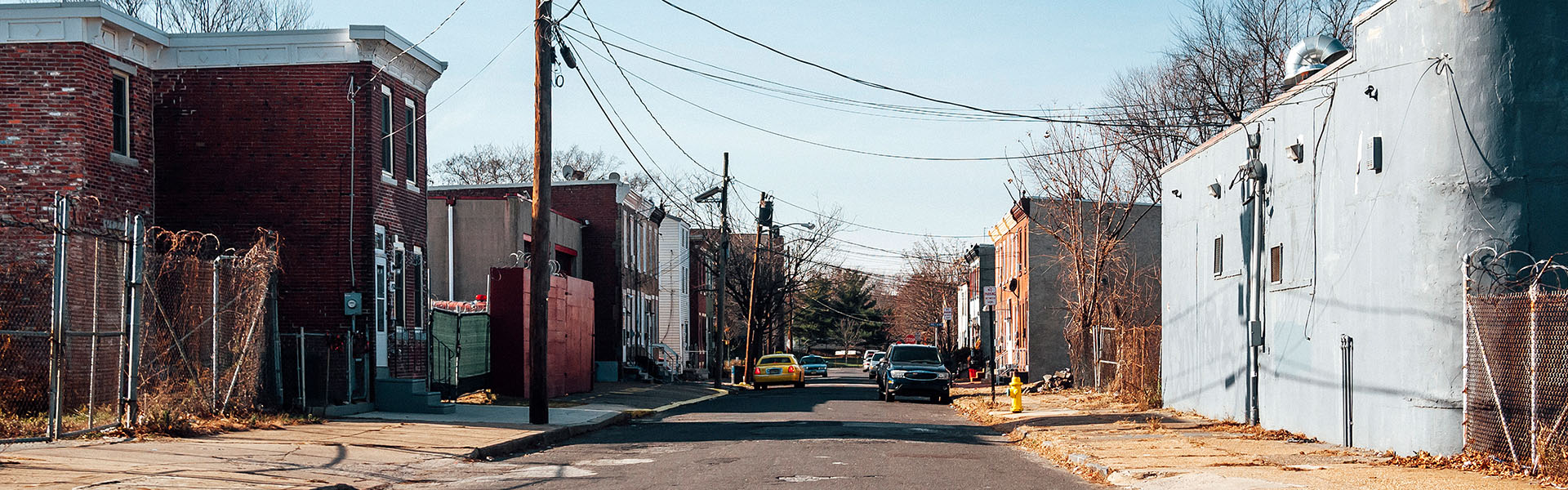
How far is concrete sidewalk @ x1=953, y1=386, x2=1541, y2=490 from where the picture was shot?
11.9m

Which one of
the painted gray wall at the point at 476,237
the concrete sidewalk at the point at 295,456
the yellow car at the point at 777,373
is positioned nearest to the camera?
the concrete sidewalk at the point at 295,456

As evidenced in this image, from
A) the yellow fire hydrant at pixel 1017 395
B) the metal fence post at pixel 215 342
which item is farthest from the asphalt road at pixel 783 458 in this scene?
the metal fence post at pixel 215 342

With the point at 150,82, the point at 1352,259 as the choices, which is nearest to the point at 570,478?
the point at 1352,259

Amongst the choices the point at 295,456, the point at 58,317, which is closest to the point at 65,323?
the point at 58,317

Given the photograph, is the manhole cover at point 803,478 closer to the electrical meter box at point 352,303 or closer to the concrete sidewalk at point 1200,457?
the concrete sidewalk at point 1200,457

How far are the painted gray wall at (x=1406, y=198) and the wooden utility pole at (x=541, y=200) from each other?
35.8 ft

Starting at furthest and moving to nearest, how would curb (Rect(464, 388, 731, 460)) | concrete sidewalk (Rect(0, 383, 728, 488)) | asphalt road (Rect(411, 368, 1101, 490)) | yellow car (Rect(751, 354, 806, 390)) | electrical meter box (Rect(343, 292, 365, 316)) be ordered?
yellow car (Rect(751, 354, 806, 390)) < electrical meter box (Rect(343, 292, 365, 316)) < curb (Rect(464, 388, 731, 460)) < asphalt road (Rect(411, 368, 1101, 490)) < concrete sidewalk (Rect(0, 383, 728, 488))

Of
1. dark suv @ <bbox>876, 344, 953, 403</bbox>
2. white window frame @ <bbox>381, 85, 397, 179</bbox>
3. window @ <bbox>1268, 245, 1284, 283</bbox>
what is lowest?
dark suv @ <bbox>876, 344, 953, 403</bbox>

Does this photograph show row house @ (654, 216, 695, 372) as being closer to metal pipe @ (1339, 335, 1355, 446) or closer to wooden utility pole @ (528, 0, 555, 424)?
wooden utility pole @ (528, 0, 555, 424)

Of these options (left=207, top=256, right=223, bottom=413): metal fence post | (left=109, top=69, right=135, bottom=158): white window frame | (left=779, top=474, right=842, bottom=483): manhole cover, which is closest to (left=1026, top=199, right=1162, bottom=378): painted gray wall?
(left=109, top=69, right=135, bottom=158): white window frame

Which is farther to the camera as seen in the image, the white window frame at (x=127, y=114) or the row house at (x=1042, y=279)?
the row house at (x=1042, y=279)

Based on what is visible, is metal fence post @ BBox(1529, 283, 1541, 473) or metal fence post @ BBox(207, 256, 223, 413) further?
metal fence post @ BBox(207, 256, 223, 413)

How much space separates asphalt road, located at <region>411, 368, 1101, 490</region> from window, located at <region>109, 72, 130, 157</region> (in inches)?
395

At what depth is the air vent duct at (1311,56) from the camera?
19.2 m
